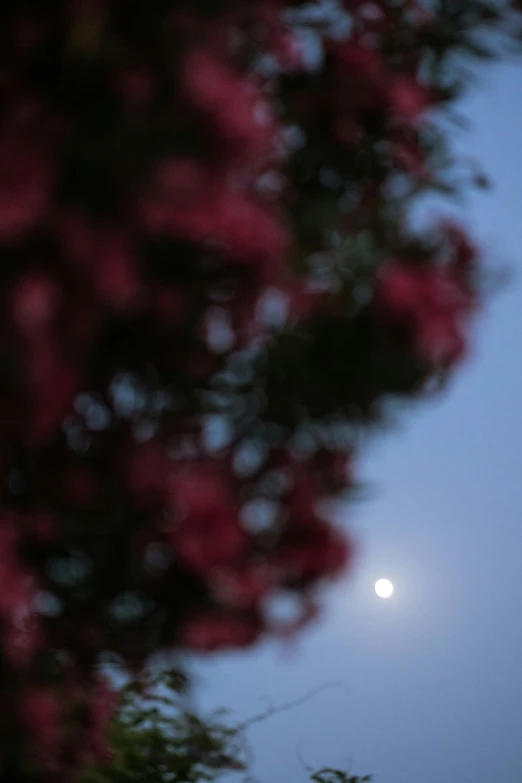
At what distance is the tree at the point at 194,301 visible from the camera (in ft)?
4.68

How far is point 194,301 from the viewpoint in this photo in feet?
5.50

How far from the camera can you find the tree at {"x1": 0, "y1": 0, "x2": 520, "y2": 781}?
4.68 feet

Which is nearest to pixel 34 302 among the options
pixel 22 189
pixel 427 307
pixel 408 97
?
pixel 22 189

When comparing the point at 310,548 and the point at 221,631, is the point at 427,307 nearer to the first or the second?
the point at 310,548

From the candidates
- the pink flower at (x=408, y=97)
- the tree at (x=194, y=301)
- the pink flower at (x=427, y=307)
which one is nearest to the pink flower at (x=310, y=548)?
the tree at (x=194, y=301)

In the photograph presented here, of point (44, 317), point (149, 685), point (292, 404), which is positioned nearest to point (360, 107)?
point (292, 404)

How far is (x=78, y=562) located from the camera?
2119mm

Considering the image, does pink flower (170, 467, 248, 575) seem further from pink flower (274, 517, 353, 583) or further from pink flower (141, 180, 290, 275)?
pink flower (141, 180, 290, 275)

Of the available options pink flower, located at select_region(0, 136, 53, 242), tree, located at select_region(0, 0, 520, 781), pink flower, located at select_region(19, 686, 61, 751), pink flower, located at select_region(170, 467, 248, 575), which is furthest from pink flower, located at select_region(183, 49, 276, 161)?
pink flower, located at select_region(19, 686, 61, 751)

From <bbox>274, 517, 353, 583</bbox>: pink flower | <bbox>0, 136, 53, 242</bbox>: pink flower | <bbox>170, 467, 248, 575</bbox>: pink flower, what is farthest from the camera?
<bbox>274, 517, 353, 583</bbox>: pink flower

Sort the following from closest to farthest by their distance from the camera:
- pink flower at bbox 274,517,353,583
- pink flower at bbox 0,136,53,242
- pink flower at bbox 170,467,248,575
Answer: pink flower at bbox 0,136,53,242 → pink flower at bbox 170,467,248,575 → pink flower at bbox 274,517,353,583

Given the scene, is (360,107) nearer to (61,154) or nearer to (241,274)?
(241,274)

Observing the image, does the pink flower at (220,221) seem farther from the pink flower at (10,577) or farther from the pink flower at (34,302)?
the pink flower at (10,577)

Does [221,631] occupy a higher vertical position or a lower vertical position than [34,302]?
lower
